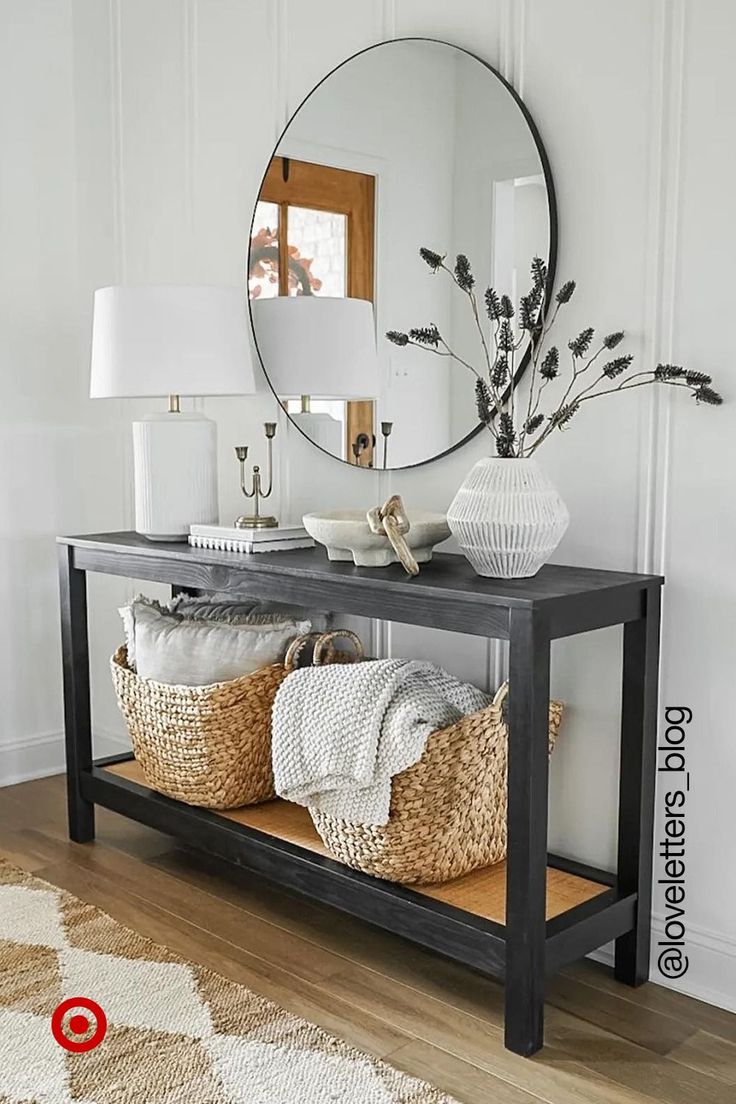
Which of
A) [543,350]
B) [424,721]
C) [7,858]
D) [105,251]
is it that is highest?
[105,251]

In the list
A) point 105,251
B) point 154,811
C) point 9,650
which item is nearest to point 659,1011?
point 154,811

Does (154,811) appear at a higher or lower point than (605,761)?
lower

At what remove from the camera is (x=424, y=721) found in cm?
207

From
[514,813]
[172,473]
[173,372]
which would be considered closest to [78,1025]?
[514,813]

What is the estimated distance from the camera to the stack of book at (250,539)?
8.00ft

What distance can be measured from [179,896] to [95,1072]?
697 mm

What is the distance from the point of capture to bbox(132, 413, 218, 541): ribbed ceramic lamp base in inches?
105

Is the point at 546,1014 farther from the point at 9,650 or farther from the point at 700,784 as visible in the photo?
the point at 9,650

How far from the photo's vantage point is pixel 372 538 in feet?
7.10

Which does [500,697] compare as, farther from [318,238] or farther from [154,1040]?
[318,238]

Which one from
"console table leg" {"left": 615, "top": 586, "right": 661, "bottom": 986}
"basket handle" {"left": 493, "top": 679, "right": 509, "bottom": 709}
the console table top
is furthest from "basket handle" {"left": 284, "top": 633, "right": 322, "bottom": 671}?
"console table leg" {"left": 615, "top": 586, "right": 661, "bottom": 986}

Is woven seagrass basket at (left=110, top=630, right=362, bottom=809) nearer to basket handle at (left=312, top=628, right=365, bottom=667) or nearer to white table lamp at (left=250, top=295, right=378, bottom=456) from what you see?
basket handle at (left=312, top=628, right=365, bottom=667)

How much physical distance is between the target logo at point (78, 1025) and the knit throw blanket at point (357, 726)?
20.3 inches

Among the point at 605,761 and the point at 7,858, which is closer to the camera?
the point at 605,761
